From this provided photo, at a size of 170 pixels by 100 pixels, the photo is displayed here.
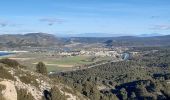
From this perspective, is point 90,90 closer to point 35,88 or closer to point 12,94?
point 35,88

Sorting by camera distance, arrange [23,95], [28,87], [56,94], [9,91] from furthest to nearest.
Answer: [56,94], [28,87], [23,95], [9,91]

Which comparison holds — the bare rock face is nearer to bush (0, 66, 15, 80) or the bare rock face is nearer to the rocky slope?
the rocky slope

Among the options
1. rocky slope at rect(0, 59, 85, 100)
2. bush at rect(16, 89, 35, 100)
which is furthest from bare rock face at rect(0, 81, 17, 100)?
bush at rect(16, 89, 35, 100)

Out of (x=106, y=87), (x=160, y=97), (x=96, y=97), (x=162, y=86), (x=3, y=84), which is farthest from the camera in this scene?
(x=106, y=87)

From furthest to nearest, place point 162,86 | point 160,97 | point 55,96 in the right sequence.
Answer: point 162,86
point 160,97
point 55,96

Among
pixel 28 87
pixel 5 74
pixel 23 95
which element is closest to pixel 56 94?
pixel 28 87

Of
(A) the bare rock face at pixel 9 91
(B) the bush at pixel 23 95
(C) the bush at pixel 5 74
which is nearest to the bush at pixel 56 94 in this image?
(B) the bush at pixel 23 95

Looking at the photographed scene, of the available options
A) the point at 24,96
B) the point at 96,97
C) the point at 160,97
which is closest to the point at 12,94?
the point at 24,96

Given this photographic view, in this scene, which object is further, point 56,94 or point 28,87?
point 56,94

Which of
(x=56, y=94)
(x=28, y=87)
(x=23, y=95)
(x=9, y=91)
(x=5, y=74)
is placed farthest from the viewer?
(x=56, y=94)

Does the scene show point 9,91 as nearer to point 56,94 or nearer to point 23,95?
point 23,95

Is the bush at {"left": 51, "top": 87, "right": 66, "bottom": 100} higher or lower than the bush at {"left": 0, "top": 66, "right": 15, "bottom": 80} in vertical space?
lower
